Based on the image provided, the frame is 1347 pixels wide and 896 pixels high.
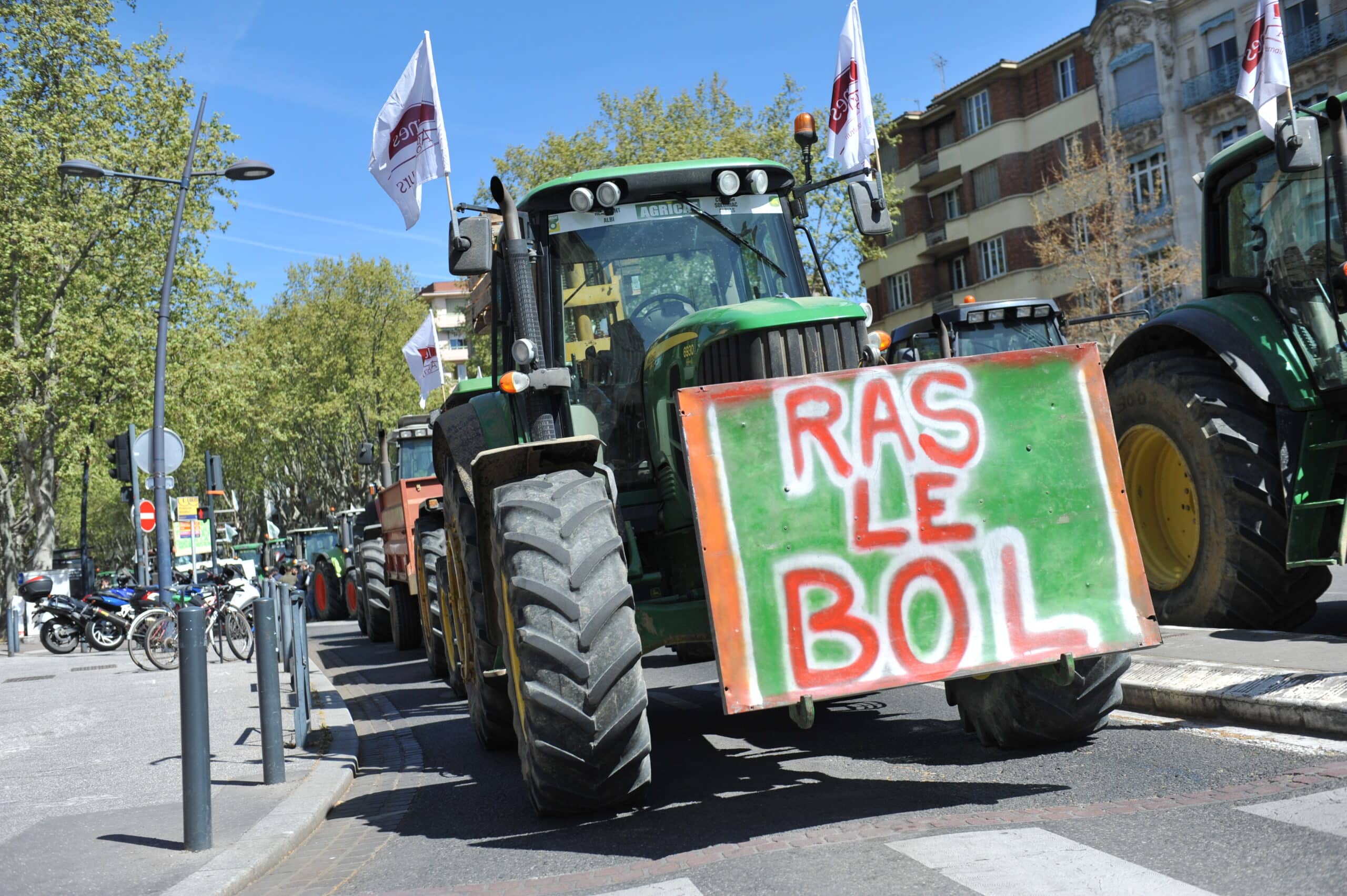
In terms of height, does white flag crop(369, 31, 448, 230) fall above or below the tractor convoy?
above

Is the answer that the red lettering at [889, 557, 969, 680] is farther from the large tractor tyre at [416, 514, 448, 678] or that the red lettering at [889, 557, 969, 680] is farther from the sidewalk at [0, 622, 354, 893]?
the large tractor tyre at [416, 514, 448, 678]

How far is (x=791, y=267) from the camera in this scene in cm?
703

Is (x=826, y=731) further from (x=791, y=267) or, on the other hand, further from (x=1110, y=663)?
(x=791, y=267)

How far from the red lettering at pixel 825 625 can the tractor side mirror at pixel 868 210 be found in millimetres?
2362

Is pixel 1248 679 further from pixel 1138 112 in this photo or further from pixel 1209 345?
pixel 1138 112

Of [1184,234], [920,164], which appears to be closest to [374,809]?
[1184,234]

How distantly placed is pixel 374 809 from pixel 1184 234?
34446 mm

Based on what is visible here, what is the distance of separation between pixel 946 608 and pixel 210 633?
1331cm

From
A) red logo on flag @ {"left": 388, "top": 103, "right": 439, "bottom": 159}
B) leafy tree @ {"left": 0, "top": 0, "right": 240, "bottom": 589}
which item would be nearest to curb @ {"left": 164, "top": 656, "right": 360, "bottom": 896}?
red logo on flag @ {"left": 388, "top": 103, "right": 439, "bottom": 159}

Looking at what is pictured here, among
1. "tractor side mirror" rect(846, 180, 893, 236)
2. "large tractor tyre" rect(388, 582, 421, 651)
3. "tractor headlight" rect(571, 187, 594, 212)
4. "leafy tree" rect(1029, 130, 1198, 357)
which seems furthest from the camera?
"leafy tree" rect(1029, 130, 1198, 357)

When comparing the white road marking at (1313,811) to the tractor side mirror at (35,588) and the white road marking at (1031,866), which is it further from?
the tractor side mirror at (35,588)

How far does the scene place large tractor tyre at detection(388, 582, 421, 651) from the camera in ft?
52.4

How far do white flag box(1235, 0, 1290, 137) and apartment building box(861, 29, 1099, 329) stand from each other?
31.8 metres

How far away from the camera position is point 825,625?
4.91 meters
